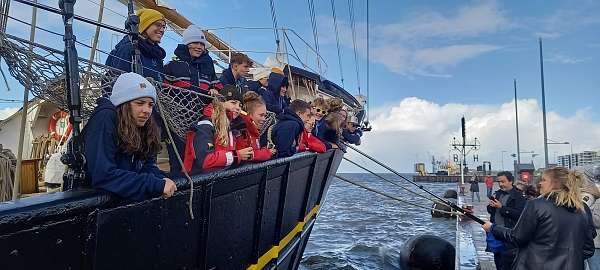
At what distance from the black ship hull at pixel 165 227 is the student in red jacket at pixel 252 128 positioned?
0.36 feet

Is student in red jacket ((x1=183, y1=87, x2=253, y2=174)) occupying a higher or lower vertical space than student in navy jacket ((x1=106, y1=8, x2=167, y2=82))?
lower

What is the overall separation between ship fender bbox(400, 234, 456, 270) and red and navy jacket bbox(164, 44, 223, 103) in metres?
6.35

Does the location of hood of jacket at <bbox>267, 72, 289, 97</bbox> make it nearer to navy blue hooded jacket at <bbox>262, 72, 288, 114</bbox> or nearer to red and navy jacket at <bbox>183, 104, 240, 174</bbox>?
navy blue hooded jacket at <bbox>262, 72, 288, 114</bbox>

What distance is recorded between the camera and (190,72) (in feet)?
13.9

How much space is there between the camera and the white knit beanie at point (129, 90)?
2.28 m

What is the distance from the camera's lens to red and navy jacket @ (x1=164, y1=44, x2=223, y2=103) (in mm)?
4015

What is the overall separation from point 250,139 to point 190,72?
79 centimetres

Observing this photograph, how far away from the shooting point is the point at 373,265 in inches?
461

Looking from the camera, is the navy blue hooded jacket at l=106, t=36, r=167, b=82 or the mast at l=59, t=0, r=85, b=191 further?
the navy blue hooded jacket at l=106, t=36, r=167, b=82

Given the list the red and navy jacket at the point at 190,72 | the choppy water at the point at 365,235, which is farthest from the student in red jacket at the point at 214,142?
the choppy water at the point at 365,235

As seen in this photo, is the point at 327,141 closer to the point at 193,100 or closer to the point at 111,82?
the point at 193,100

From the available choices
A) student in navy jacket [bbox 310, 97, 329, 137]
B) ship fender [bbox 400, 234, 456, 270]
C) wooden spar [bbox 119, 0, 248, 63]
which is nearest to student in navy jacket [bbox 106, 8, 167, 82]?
student in navy jacket [bbox 310, 97, 329, 137]

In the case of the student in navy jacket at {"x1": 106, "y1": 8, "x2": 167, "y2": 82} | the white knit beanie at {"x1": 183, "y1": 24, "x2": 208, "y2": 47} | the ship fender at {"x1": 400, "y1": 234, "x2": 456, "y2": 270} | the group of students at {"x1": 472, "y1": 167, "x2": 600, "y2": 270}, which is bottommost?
the ship fender at {"x1": 400, "y1": 234, "x2": 456, "y2": 270}

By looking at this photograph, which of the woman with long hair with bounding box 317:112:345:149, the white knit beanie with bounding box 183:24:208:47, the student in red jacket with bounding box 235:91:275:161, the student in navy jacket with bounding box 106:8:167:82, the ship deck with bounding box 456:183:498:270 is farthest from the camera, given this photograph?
the ship deck with bounding box 456:183:498:270
